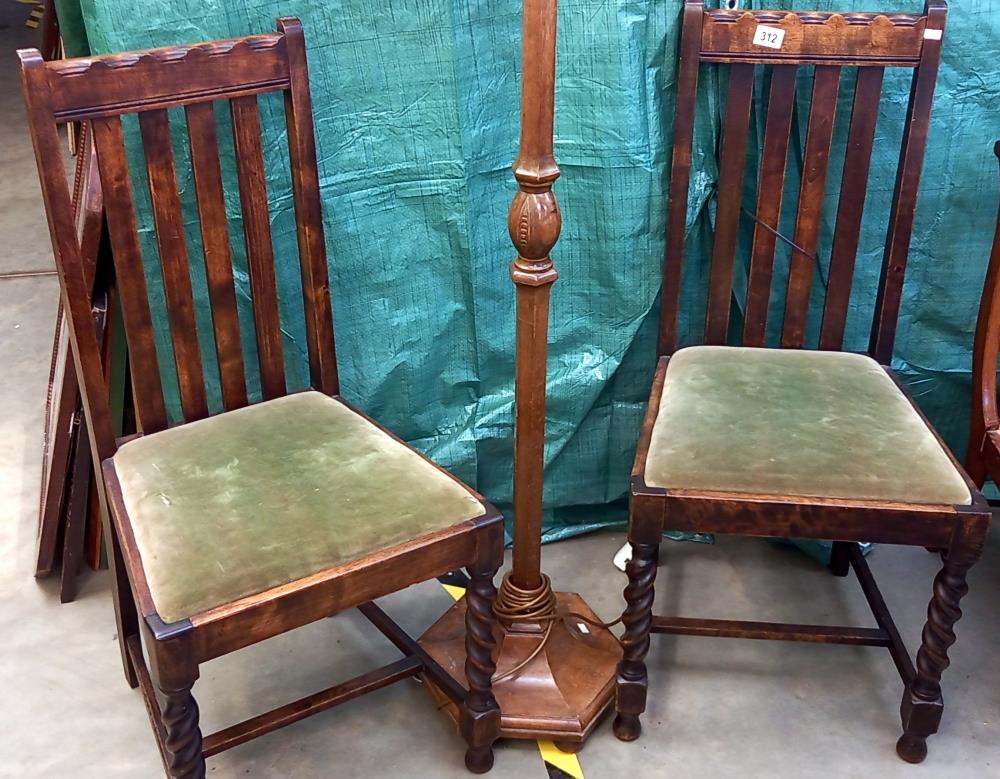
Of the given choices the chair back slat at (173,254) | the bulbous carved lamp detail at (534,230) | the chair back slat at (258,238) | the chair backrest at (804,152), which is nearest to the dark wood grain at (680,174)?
the chair backrest at (804,152)

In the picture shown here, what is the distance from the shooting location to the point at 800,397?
178 centimetres

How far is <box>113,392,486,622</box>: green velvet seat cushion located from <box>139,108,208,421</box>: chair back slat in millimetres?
67

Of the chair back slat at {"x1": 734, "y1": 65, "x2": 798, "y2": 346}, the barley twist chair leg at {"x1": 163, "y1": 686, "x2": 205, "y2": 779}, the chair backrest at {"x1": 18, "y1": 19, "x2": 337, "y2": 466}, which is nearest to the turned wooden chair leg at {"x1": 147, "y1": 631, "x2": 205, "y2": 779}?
the barley twist chair leg at {"x1": 163, "y1": 686, "x2": 205, "y2": 779}

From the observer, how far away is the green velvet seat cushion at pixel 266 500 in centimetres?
139

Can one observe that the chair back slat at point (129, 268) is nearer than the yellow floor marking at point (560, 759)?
Yes

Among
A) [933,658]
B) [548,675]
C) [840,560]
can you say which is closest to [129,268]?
[548,675]

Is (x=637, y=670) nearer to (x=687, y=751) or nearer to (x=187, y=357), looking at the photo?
(x=687, y=751)

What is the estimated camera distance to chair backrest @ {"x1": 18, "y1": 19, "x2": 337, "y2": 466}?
4.90 feet

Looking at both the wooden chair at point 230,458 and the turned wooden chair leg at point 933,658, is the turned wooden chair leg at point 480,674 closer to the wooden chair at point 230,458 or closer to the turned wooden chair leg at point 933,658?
the wooden chair at point 230,458

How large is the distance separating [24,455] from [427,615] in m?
1.16

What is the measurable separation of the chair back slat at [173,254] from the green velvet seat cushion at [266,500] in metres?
0.07

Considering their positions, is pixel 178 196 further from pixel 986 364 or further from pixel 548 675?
pixel 986 364

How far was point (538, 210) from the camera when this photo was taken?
1.54 m

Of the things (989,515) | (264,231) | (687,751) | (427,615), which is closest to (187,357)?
(264,231)
